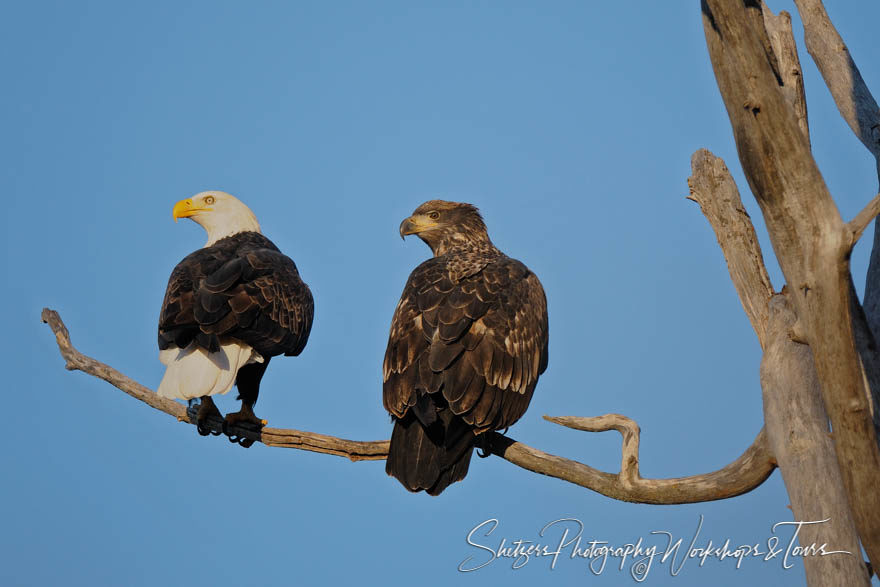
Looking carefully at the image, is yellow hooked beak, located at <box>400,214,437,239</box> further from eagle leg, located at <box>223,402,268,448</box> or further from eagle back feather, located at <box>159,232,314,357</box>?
eagle leg, located at <box>223,402,268,448</box>

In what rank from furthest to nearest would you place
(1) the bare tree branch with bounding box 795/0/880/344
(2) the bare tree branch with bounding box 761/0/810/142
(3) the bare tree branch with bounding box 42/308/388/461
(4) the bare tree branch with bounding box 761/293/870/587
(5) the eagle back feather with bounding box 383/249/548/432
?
1. (1) the bare tree branch with bounding box 795/0/880/344
2. (2) the bare tree branch with bounding box 761/0/810/142
3. (3) the bare tree branch with bounding box 42/308/388/461
4. (5) the eagle back feather with bounding box 383/249/548/432
5. (4) the bare tree branch with bounding box 761/293/870/587

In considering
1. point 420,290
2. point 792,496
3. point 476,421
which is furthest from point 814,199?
point 420,290

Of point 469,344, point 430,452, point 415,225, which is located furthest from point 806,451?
point 415,225

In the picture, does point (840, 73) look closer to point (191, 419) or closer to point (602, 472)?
point (602, 472)

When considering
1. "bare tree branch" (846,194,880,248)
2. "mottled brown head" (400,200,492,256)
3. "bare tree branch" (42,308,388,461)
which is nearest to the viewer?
"bare tree branch" (846,194,880,248)

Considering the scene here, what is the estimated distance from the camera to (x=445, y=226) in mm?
8258

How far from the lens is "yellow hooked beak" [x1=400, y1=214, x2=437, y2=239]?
8.31 m

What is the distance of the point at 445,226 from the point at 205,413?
105 inches

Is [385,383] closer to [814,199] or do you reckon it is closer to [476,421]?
[476,421]

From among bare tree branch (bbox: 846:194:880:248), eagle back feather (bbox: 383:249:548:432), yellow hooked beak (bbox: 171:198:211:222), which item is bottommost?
bare tree branch (bbox: 846:194:880:248)

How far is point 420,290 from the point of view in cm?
666

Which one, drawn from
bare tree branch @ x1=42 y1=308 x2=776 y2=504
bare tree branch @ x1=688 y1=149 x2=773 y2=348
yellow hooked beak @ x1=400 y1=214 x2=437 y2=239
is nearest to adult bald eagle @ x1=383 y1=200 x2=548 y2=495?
bare tree branch @ x1=42 y1=308 x2=776 y2=504

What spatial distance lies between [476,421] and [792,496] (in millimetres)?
1988

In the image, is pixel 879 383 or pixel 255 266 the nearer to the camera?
pixel 879 383
